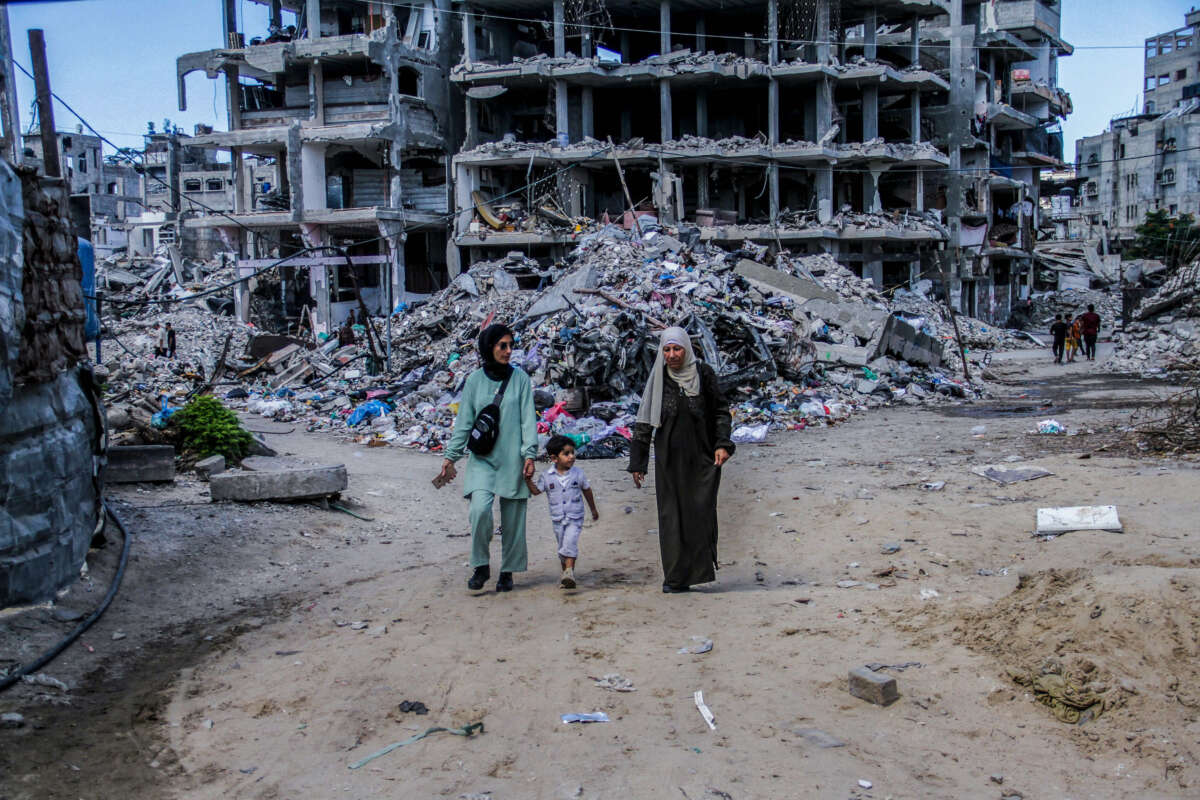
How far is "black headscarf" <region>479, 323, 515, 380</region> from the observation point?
5781mm

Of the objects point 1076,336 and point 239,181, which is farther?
point 239,181

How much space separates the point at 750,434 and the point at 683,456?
7.49m

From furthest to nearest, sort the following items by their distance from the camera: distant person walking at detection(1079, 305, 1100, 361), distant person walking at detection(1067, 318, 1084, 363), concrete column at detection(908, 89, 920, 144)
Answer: concrete column at detection(908, 89, 920, 144) < distant person walking at detection(1067, 318, 1084, 363) < distant person walking at detection(1079, 305, 1100, 361)

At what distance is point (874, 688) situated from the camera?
393 centimetres

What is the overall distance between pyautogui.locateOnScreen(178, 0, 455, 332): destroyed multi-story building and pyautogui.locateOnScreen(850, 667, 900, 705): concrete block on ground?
26.8 metres

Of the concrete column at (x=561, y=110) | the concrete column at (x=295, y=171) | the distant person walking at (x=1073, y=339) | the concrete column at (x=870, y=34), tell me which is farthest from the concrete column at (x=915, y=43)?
the concrete column at (x=295, y=171)

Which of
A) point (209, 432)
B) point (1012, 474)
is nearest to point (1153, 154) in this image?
point (1012, 474)

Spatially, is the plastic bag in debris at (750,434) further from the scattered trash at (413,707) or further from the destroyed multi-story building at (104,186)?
the destroyed multi-story building at (104,186)

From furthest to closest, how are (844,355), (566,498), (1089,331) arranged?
1. (1089,331)
2. (844,355)
3. (566,498)

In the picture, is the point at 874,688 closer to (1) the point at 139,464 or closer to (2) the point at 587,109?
(1) the point at 139,464

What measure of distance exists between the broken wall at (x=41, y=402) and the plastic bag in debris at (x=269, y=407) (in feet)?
37.6

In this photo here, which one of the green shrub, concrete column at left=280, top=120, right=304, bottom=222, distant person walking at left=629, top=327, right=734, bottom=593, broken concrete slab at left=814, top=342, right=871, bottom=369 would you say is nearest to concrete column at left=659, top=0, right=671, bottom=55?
concrete column at left=280, top=120, right=304, bottom=222

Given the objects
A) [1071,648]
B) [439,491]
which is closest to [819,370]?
[439,491]

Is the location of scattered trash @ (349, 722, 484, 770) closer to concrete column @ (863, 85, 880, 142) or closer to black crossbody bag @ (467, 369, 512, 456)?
black crossbody bag @ (467, 369, 512, 456)
